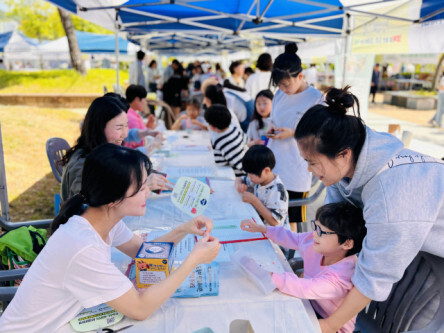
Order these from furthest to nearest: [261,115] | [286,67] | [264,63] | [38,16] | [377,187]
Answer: [38,16] → [264,63] → [261,115] → [286,67] → [377,187]

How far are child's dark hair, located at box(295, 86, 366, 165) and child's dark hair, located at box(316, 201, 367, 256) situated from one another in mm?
212

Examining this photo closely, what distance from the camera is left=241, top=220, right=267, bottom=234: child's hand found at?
5.49ft

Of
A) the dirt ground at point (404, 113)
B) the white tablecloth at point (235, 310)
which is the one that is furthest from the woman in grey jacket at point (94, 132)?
the dirt ground at point (404, 113)

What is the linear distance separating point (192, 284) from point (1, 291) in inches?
29.0

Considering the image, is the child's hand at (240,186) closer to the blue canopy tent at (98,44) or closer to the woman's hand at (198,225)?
the woman's hand at (198,225)

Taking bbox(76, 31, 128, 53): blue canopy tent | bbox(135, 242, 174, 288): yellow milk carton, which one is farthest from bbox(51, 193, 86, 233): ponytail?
bbox(76, 31, 128, 53): blue canopy tent

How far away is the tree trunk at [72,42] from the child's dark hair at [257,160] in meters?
13.5

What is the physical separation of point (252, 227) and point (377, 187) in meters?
0.68

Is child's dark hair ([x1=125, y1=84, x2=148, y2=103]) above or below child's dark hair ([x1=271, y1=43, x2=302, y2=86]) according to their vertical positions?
below

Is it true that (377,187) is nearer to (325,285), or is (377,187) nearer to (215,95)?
(325,285)

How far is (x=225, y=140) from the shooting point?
128 inches

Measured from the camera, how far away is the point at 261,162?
2160 millimetres

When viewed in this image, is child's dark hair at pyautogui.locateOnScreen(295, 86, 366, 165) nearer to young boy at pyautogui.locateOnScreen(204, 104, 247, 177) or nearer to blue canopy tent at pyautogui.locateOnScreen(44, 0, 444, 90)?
young boy at pyautogui.locateOnScreen(204, 104, 247, 177)

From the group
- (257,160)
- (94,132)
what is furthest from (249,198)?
(94,132)
